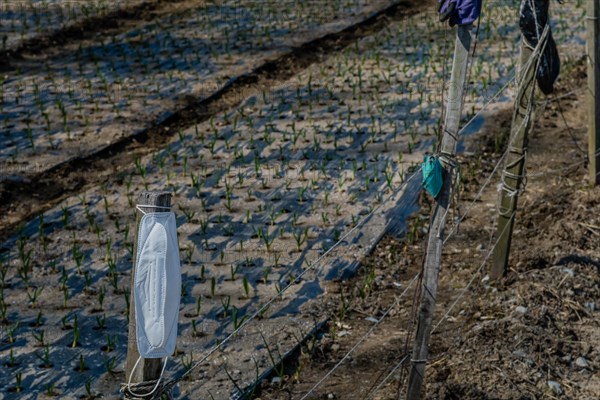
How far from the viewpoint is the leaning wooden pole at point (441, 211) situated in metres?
4.12

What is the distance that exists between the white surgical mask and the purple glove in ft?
5.19

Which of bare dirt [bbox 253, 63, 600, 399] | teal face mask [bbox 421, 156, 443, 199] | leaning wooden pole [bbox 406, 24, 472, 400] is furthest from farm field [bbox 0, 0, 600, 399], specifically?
teal face mask [bbox 421, 156, 443, 199]

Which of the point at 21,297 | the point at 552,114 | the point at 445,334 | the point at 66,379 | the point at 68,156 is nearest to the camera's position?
the point at 66,379

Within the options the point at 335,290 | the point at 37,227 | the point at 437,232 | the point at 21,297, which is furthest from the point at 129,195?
the point at 437,232

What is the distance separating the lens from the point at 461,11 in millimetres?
4082

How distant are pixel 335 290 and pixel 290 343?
779 mm

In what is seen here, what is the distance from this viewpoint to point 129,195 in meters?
7.74

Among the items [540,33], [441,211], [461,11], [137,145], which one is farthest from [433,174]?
[137,145]

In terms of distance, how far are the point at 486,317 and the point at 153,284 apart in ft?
9.56

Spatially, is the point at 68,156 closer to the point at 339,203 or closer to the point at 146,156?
the point at 146,156

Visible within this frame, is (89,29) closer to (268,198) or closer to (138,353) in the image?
(268,198)

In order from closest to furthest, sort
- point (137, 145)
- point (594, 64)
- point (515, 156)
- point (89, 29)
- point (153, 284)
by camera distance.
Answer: point (153, 284)
point (515, 156)
point (594, 64)
point (137, 145)
point (89, 29)

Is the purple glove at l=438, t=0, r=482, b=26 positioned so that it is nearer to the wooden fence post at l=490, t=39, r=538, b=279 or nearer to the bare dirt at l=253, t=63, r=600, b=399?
the bare dirt at l=253, t=63, r=600, b=399

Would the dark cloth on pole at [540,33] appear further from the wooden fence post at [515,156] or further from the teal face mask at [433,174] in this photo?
the teal face mask at [433,174]
